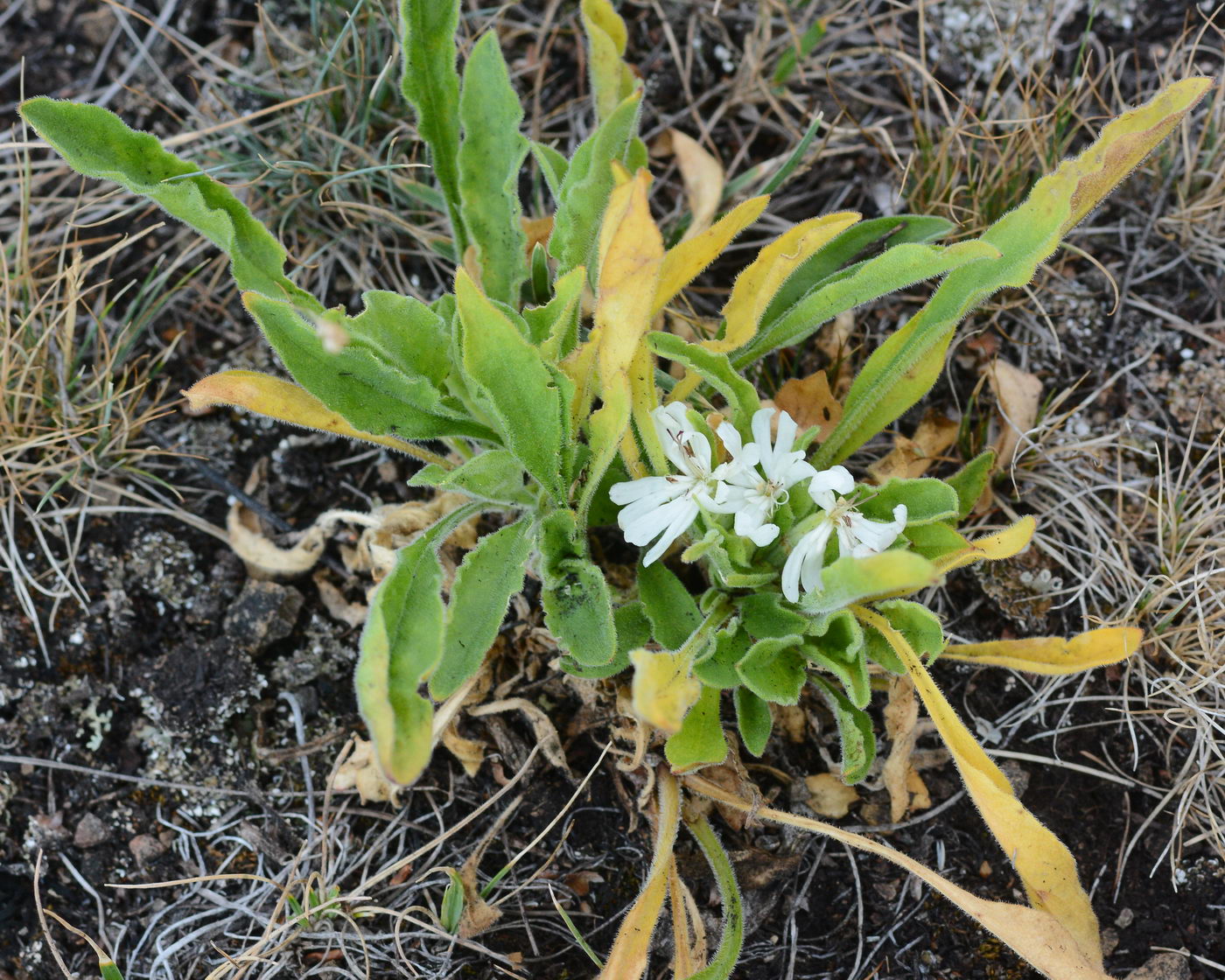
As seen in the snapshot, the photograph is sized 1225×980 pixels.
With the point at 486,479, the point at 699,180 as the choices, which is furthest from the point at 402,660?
the point at 699,180

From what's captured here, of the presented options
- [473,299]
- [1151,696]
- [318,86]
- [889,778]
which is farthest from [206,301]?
[1151,696]

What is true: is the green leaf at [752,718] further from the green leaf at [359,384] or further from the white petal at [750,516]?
the green leaf at [359,384]

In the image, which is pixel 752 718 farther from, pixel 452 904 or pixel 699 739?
pixel 452 904

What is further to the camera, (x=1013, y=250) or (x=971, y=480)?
(x=971, y=480)

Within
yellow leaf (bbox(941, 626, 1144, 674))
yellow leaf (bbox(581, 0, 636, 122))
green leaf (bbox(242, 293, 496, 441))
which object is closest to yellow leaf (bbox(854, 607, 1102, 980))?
→ yellow leaf (bbox(941, 626, 1144, 674))

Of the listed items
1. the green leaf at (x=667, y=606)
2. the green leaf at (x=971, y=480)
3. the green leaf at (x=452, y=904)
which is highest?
the green leaf at (x=971, y=480)

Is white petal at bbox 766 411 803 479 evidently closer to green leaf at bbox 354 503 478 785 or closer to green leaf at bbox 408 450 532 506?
green leaf at bbox 408 450 532 506

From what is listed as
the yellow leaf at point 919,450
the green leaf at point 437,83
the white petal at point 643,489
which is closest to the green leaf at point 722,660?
the white petal at point 643,489

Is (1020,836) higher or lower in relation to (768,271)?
lower
